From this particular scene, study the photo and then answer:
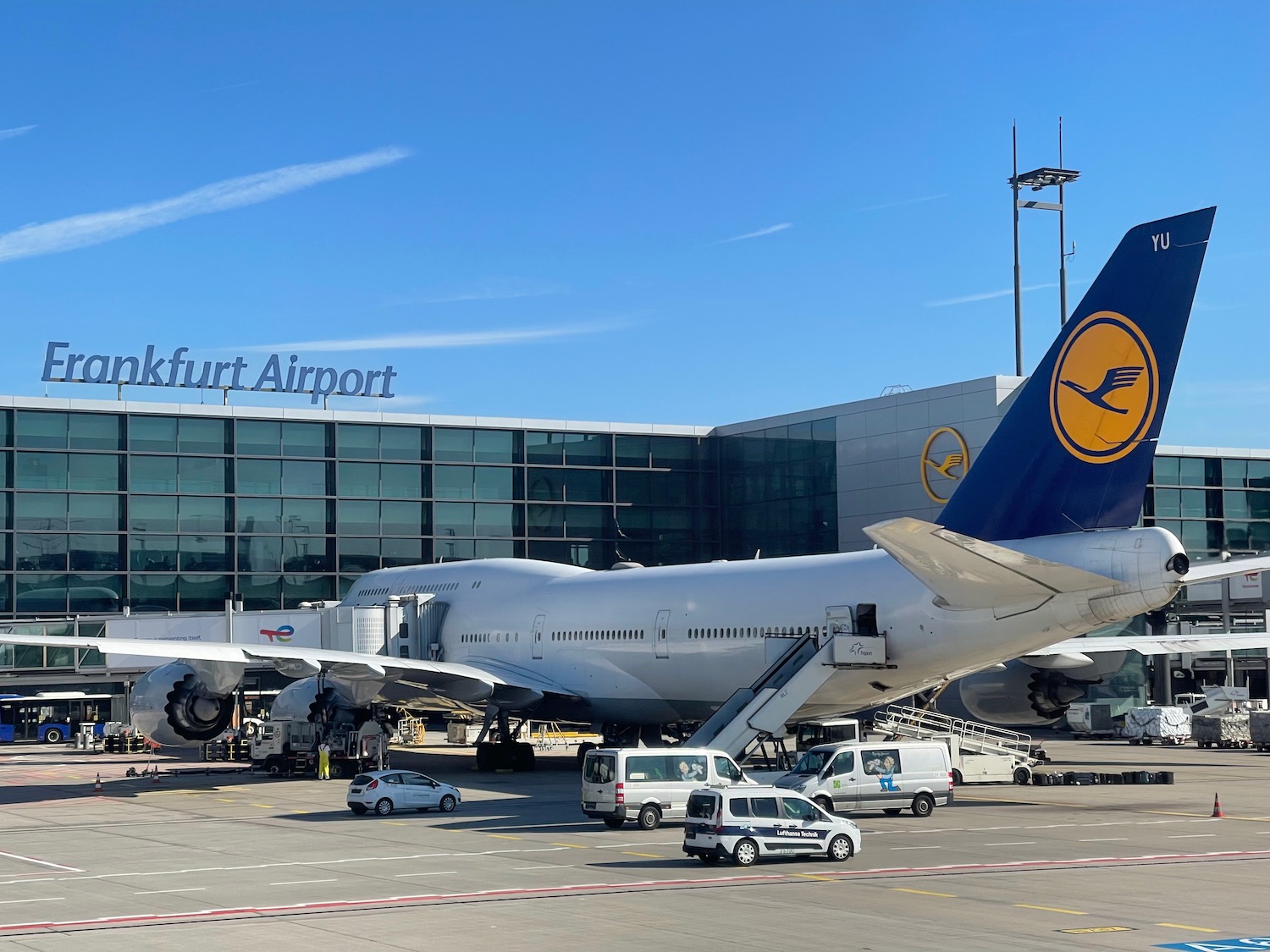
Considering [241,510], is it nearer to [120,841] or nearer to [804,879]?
[120,841]

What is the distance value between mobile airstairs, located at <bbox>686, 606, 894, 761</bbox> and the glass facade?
36.3m

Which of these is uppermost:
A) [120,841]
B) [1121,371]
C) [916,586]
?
[1121,371]

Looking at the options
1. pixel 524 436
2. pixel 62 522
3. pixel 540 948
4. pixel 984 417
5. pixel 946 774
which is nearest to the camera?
pixel 540 948

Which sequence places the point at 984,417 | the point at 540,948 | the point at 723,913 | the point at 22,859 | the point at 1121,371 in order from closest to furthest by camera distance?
the point at 540,948, the point at 723,913, the point at 22,859, the point at 1121,371, the point at 984,417

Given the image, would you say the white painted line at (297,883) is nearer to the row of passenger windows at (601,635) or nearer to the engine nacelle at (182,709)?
the row of passenger windows at (601,635)

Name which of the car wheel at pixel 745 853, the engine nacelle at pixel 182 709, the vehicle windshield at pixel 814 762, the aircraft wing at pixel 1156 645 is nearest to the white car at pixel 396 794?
the vehicle windshield at pixel 814 762

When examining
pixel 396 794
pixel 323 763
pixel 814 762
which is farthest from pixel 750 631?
pixel 323 763

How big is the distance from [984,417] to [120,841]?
37135mm

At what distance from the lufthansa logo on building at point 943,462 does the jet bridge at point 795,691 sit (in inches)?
991

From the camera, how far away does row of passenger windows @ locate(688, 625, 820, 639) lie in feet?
111

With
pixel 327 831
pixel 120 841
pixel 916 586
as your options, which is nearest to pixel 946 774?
pixel 916 586

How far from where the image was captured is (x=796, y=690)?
106 feet

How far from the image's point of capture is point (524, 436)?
69500 mm

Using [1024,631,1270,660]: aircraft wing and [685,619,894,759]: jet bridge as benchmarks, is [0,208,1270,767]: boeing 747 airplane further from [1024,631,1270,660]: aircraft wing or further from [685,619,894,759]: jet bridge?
[1024,631,1270,660]: aircraft wing
